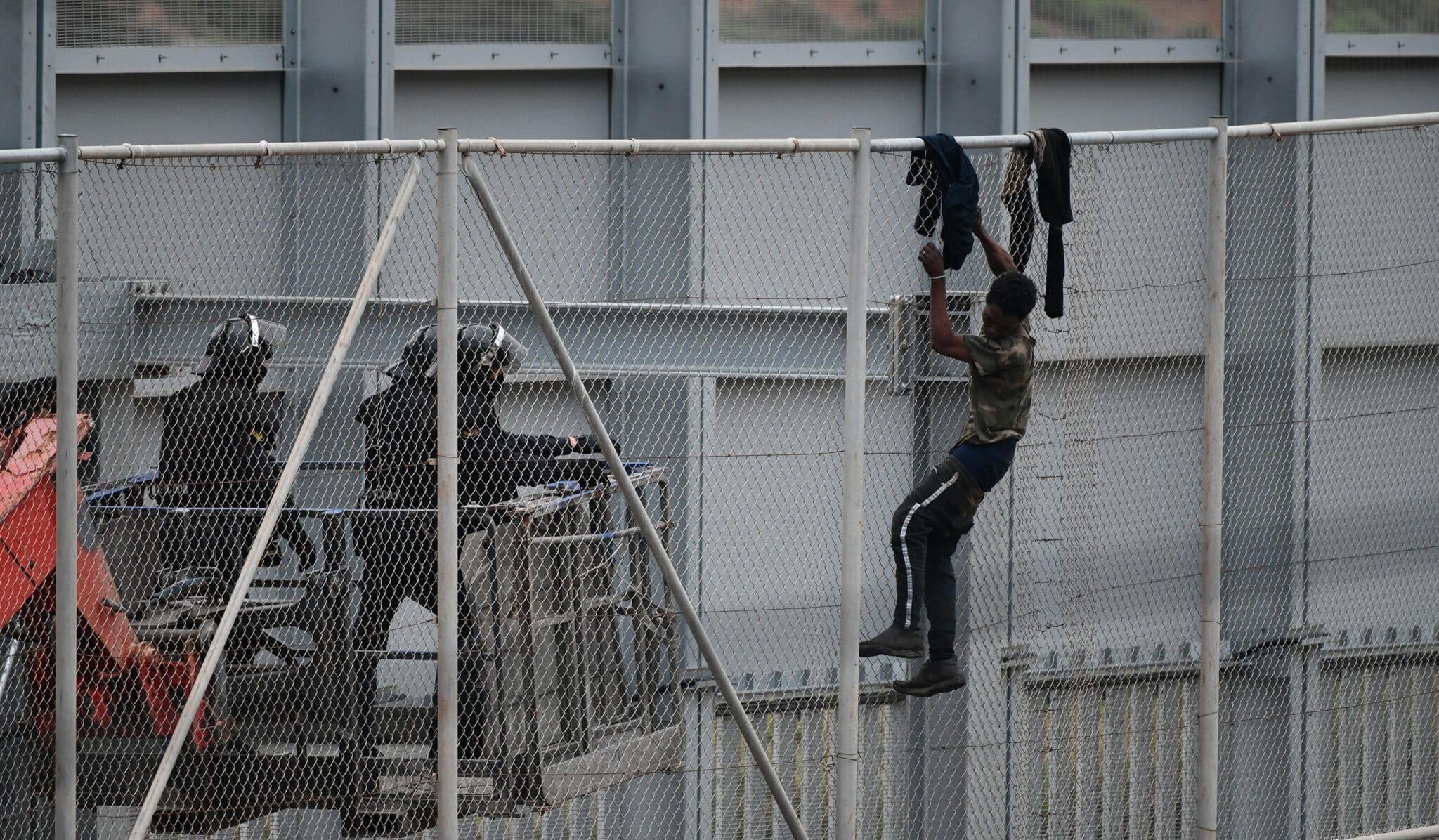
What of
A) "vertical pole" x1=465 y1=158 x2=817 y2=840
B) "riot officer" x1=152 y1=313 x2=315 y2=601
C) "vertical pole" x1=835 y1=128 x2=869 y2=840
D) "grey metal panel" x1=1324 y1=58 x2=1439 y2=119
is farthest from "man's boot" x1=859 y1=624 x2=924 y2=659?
"grey metal panel" x1=1324 y1=58 x2=1439 y2=119

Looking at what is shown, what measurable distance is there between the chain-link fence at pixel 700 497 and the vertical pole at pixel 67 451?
34 centimetres

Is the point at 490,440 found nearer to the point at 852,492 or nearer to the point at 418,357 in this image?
the point at 418,357

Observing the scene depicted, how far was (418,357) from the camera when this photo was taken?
6.82 meters

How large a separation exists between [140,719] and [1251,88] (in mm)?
7888

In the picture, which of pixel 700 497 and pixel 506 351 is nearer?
pixel 506 351

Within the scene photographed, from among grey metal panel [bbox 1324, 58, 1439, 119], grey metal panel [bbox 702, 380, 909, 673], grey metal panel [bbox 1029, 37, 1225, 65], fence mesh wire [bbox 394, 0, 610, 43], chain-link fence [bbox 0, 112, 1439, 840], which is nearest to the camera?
chain-link fence [bbox 0, 112, 1439, 840]

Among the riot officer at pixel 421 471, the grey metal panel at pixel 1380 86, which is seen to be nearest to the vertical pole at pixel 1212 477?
the riot officer at pixel 421 471

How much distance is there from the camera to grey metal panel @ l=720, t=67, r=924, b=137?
10203 mm

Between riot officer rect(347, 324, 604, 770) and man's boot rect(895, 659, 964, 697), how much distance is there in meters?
1.74

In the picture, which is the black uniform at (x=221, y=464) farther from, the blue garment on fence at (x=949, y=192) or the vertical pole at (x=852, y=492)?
the blue garment on fence at (x=949, y=192)

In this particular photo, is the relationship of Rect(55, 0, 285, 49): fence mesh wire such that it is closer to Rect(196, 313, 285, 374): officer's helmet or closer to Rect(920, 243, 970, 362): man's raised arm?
Rect(196, 313, 285, 374): officer's helmet

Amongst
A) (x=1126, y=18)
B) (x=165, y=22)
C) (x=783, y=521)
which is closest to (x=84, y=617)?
(x=783, y=521)

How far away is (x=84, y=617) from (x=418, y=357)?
1639 mm

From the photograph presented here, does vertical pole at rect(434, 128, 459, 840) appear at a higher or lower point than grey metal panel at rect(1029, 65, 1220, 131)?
lower
